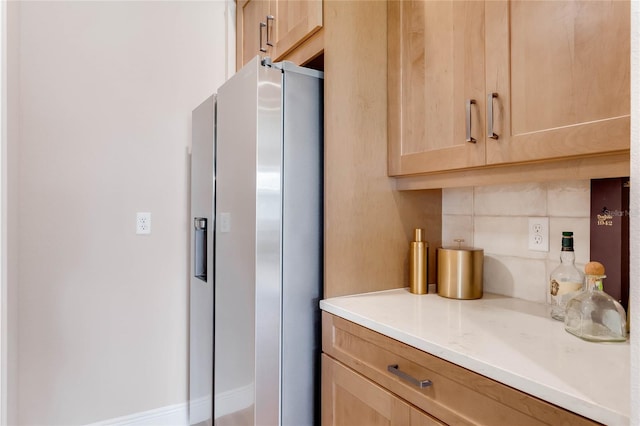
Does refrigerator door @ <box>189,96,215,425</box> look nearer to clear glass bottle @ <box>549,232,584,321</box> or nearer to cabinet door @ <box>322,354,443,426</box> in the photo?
cabinet door @ <box>322,354,443,426</box>

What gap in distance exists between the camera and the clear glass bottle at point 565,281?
1.07m

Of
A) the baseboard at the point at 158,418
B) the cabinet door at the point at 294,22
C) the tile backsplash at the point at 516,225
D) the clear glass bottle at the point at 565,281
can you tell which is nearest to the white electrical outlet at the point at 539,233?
the tile backsplash at the point at 516,225

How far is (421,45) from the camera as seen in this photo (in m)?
1.31

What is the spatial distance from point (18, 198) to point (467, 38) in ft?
6.34

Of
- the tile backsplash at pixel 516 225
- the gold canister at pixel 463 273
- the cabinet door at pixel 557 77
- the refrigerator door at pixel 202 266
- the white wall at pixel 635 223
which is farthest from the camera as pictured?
the refrigerator door at pixel 202 266

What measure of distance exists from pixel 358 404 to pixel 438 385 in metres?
0.34

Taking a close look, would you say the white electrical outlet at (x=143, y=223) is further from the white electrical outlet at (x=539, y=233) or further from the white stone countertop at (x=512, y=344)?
the white electrical outlet at (x=539, y=233)

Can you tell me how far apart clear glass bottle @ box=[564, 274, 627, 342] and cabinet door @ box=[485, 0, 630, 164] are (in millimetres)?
345

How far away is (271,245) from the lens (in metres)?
1.29

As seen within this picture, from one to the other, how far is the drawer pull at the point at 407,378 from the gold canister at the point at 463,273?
0.44 metres

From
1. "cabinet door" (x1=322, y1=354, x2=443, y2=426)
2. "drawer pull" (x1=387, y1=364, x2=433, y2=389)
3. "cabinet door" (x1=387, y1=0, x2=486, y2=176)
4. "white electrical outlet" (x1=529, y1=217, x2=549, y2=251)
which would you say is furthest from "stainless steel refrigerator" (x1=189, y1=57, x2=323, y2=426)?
"white electrical outlet" (x1=529, y1=217, x2=549, y2=251)

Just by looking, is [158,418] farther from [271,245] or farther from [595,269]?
[595,269]

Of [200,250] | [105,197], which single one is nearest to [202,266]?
[200,250]

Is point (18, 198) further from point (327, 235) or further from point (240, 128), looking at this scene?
point (327, 235)
